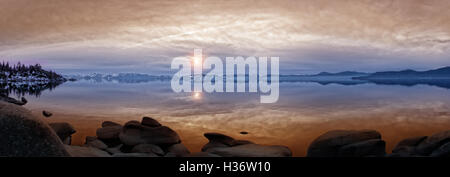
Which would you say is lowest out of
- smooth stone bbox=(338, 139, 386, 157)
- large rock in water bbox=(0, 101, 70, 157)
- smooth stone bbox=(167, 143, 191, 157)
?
smooth stone bbox=(167, 143, 191, 157)

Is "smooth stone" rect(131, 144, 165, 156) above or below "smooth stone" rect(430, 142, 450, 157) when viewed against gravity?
below

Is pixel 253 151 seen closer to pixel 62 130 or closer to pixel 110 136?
pixel 110 136

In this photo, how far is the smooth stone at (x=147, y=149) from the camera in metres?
11.2

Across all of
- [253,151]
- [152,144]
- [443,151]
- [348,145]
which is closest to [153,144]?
[152,144]

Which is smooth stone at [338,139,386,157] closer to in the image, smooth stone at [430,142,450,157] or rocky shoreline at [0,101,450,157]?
rocky shoreline at [0,101,450,157]

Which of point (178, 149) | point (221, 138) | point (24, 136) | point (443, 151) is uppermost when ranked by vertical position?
point (24, 136)

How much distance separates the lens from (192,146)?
13.5m

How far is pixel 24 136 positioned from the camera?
676 cm

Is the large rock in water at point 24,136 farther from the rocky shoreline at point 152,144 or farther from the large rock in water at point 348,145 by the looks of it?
the large rock in water at point 348,145

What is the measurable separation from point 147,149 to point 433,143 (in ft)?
37.4

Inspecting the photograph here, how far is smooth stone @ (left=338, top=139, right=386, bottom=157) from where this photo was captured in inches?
400

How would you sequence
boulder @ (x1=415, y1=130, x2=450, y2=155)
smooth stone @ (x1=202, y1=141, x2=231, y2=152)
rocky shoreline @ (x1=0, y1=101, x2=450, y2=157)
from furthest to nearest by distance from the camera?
1. smooth stone @ (x1=202, y1=141, x2=231, y2=152)
2. boulder @ (x1=415, y1=130, x2=450, y2=155)
3. rocky shoreline @ (x1=0, y1=101, x2=450, y2=157)

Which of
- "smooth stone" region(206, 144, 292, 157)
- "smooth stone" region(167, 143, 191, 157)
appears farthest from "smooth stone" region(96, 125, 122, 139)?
"smooth stone" region(206, 144, 292, 157)
